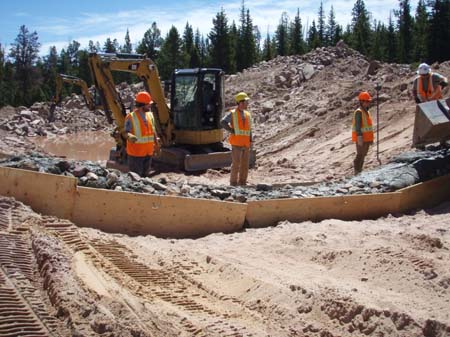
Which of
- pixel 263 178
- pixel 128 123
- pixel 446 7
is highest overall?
pixel 446 7

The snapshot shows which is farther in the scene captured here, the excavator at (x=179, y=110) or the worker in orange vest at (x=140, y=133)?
the excavator at (x=179, y=110)

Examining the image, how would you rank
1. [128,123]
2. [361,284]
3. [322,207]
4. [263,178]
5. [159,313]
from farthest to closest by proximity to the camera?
[263,178]
[128,123]
[322,207]
[361,284]
[159,313]

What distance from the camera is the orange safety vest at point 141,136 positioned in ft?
30.1

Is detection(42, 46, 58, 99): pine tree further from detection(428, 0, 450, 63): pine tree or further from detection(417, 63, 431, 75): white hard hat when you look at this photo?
detection(417, 63, 431, 75): white hard hat

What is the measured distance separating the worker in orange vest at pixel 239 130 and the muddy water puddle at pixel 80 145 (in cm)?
1458

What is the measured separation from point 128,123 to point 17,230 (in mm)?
3753

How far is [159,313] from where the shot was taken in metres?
4.71

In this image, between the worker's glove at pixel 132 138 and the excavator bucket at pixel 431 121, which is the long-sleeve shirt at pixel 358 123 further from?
the worker's glove at pixel 132 138

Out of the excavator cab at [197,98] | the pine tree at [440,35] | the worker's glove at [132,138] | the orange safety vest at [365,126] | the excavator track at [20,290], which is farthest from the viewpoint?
the pine tree at [440,35]

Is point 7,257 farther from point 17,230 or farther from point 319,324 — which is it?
point 319,324

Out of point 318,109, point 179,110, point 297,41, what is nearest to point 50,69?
point 297,41

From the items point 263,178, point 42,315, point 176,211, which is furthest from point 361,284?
point 263,178

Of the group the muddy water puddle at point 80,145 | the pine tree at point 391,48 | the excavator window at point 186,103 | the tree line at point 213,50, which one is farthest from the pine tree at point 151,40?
the excavator window at point 186,103

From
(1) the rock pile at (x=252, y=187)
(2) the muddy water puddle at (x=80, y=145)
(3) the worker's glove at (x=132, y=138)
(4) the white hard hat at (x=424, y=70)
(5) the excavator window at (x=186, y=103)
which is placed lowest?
(2) the muddy water puddle at (x=80, y=145)
